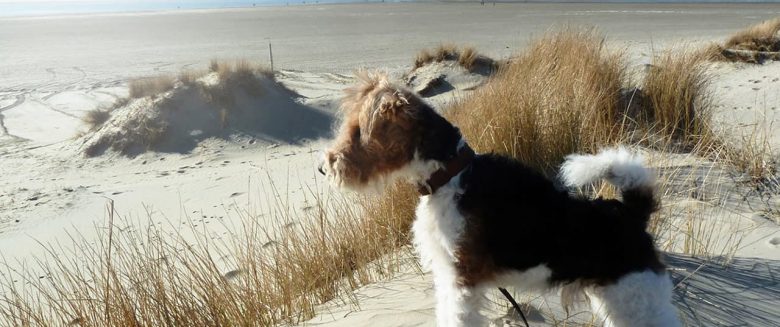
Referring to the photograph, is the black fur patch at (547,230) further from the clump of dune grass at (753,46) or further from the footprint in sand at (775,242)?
the clump of dune grass at (753,46)

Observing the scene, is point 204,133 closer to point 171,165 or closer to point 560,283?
point 171,165

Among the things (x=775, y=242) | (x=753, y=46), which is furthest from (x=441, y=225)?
(x=753, y=46)

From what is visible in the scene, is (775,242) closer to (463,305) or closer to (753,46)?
(463,305)

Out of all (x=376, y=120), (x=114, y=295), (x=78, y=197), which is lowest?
Result: (x=78, y=197)

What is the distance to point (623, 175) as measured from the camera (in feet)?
9.40

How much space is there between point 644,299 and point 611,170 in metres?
0.62

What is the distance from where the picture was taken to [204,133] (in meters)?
12.0

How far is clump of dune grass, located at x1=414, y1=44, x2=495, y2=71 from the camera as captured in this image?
1446 centimetres

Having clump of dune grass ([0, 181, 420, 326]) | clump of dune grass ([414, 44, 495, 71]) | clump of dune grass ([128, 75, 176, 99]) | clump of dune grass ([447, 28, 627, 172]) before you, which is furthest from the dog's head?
clump of dune grass ([414, 44, 495, 71])

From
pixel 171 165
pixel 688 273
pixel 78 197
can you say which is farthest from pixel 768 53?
pixel 78 197

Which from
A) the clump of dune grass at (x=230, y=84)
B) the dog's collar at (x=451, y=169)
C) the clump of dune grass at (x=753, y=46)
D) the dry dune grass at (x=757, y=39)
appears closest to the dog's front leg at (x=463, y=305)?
the dog's collar at (x=451, y=169)

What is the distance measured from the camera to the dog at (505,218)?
273cm

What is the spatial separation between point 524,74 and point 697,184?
293cm

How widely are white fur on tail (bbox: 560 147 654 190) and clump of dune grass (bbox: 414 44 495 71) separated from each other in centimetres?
1171
